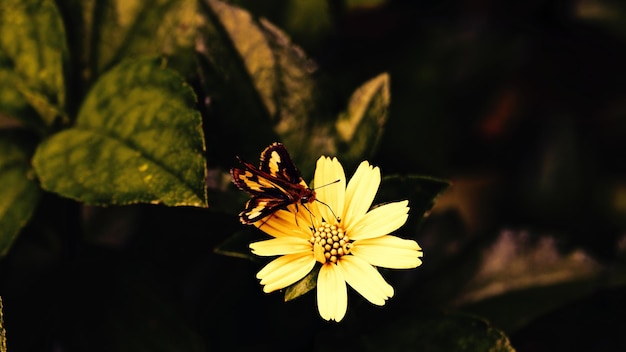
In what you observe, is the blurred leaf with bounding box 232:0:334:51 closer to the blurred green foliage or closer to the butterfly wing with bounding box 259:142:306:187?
the blurred green foliage

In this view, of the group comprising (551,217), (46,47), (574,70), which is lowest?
(551,217)

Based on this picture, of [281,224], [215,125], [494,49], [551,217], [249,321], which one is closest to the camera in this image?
[281,224]

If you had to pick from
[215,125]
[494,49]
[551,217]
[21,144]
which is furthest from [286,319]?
[494,49]

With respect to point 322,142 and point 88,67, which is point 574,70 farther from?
point 88,67

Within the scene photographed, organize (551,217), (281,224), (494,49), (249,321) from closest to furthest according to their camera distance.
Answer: (281,224)
(249,321)
(551,217)
(494,49)

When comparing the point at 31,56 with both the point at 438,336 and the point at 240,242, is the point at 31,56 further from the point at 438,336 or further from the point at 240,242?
the point at 438,336

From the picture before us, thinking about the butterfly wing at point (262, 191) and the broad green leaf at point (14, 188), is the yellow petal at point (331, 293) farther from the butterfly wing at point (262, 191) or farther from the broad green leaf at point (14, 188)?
the broad green leaf at point (14, 188)

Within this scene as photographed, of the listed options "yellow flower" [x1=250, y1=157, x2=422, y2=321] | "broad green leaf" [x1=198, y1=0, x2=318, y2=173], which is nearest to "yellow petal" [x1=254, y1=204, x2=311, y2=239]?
"yellow flower" [x1=250, y1=157, x2=422, y2=321]

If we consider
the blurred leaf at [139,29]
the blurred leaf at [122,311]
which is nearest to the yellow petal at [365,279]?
the blurred leaf at [122,311]
